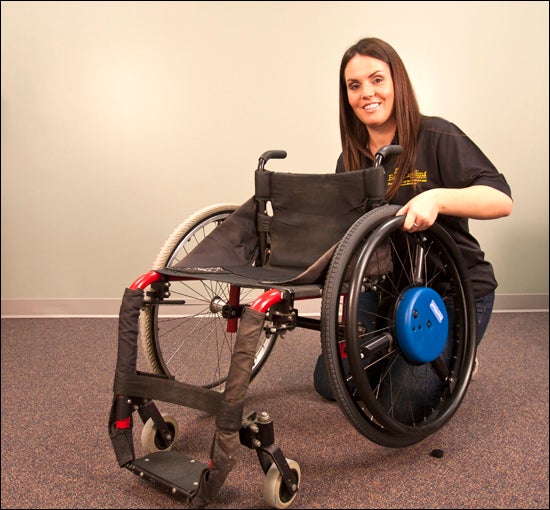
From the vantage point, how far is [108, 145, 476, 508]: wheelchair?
0.99 meters

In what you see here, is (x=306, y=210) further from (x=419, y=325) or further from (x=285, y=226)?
(x=419, y=325)

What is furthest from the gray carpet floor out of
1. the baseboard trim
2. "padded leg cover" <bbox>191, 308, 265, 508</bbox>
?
the baseboard trim

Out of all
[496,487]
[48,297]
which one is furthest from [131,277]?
[496,487]

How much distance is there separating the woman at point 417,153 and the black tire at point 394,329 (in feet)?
0.25

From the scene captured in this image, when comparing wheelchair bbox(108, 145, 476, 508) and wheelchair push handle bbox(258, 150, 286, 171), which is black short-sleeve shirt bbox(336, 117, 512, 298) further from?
wheelchair push handle bbox(258, 150, 286, 171)

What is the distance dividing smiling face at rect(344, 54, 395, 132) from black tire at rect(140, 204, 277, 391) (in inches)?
15.9

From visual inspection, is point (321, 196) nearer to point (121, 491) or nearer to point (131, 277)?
point (121, 491)

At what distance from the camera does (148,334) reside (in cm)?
134

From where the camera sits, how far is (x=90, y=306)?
2549mm

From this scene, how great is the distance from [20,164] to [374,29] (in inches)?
63.5

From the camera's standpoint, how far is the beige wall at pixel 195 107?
2363 millimetres

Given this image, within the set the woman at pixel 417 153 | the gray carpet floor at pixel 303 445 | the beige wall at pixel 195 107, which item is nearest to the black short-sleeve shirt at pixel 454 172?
the woman at pixel 417 153

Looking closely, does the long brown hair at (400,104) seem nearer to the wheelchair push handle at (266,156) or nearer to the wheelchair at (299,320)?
the wheelchair at (299,320)

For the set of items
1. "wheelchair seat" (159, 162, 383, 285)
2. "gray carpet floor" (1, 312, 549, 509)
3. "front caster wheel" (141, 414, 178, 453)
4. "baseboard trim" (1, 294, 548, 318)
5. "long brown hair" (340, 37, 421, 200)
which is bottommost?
"baseboard trim" (1, 294, 548, 318)
